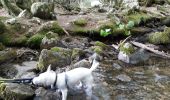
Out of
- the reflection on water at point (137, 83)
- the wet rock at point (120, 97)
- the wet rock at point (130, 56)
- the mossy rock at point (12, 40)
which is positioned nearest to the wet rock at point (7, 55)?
→ the mossy rock at point (12, 40)

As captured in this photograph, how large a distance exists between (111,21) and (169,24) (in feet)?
12.0

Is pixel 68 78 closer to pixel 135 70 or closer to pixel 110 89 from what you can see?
pixel 110 89

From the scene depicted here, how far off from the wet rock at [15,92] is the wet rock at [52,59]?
2178mm

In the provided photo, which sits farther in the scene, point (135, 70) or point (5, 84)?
point (135, 70)

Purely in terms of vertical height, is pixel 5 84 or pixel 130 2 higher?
pixel 5 84

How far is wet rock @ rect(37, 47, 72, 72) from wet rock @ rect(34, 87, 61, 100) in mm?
1995

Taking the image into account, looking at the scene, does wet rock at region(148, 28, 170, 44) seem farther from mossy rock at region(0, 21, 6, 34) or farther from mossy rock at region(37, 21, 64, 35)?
mossy rock at region(0, 21, 6, 34)

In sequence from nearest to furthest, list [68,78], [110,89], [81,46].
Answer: [68,78] → [110,89] → [81,46]

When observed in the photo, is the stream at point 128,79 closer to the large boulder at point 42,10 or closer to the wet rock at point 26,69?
the wet rock at point 26,69

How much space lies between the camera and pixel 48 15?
1605cm

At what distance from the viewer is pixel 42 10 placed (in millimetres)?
15750

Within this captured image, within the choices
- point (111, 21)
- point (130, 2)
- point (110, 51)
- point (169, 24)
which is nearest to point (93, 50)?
point (110, 51)

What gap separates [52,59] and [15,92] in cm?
287

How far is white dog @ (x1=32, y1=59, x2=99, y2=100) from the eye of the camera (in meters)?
7.28
